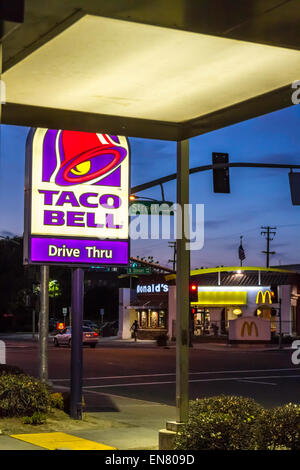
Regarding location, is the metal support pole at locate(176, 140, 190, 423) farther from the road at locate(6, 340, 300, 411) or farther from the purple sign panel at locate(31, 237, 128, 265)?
the road at locate(6, 340, 300, 411)

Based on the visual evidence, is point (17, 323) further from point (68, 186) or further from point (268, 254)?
point (68, 186)

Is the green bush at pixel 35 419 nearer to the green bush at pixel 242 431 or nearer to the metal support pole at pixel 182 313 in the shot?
the metal support pole at pixel 182 313

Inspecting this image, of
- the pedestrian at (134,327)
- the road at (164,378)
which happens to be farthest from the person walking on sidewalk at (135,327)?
the road at (164,378)

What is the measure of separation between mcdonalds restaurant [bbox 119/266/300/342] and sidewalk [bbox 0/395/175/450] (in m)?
39.7

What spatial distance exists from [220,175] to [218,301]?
137 feet

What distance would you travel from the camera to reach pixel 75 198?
12812 mm

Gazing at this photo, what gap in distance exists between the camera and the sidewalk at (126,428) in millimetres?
10828

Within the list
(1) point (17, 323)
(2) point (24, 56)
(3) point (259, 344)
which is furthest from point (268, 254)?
(2) point (24, 56)

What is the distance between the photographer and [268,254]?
99812mm

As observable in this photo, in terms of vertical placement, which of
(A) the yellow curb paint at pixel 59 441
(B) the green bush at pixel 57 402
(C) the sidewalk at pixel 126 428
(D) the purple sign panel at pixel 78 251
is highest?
(D) the purple sign panel at pixel 78 251

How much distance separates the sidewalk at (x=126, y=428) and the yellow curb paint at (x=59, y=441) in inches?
2.7

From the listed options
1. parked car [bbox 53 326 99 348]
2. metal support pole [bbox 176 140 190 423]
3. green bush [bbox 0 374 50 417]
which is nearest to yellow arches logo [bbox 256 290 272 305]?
parked car [bbox 53 326 99 348]

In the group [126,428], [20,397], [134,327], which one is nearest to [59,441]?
[20,397]
